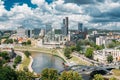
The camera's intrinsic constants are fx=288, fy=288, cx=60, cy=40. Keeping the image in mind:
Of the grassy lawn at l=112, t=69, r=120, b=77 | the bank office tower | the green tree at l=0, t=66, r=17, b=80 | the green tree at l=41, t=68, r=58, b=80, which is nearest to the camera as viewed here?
the green tree at l=0, t=66, r=17, b=80

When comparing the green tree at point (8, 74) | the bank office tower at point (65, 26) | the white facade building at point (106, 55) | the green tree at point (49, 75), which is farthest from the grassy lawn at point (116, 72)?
the bank office tower at point (65, 26)

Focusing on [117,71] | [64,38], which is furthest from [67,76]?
[64,38]

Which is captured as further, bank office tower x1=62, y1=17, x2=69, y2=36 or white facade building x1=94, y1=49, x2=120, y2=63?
bank office tower x1=62, y1=17, x2=69, y2=36

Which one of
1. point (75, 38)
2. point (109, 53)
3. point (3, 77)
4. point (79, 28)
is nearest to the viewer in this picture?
point (3, 77)

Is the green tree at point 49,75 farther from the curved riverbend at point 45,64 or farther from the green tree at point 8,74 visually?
the curved riverbend at point 45,64

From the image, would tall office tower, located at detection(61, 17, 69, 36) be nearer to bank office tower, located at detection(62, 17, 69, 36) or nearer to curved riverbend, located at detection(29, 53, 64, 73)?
bank office tower, located at detection(62, 17, 69, 36)

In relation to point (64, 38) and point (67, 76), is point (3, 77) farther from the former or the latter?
point (64, 38)

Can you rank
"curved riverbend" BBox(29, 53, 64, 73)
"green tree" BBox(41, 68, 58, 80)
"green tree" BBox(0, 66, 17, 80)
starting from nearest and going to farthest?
"green tree" BBox(0, 66, 17, 80)
"green tree" BBox(41, 68, 58, 80)
"curved riverbend" BBox(29, 53, 64, 73)

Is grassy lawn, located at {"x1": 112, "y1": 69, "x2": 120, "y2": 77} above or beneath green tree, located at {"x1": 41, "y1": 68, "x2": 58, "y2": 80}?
beneath

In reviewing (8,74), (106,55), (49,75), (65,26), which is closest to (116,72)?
(49,75)

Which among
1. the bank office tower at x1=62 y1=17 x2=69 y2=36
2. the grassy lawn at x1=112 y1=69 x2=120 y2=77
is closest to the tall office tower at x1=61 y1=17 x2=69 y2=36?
the bank office tower at x1=62 y1=17 x2=69 y2=36

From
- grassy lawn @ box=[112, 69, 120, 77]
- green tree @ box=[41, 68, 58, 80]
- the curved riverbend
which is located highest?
green tree @ box=[41, 68, 58, 80]
